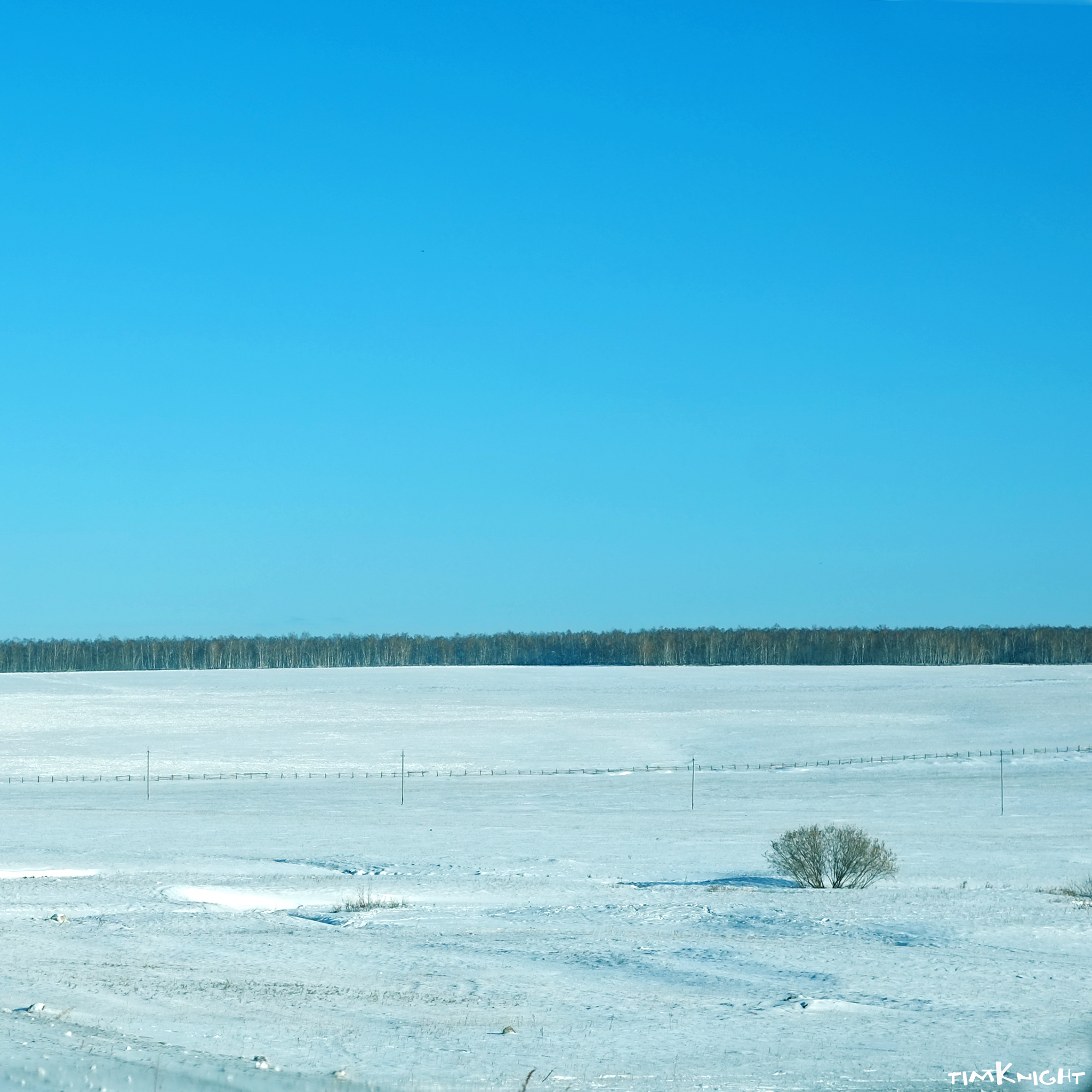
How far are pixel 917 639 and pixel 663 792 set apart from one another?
107148 millimetres

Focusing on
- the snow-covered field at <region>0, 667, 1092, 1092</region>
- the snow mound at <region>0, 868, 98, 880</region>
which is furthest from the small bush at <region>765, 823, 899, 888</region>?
the snow mound at <region>0, 868, 98, 880</region>

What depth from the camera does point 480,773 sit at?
3762 centimetres

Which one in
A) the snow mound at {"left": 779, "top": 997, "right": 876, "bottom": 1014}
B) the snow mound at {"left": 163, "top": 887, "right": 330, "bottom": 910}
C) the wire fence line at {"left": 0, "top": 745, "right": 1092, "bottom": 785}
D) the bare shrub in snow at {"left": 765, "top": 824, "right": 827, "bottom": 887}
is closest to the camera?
the snow mound at {"left": 779, "top": 997, "right": 876, "bottom": 1014}

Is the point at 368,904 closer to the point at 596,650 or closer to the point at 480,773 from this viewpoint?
the point at 480,773

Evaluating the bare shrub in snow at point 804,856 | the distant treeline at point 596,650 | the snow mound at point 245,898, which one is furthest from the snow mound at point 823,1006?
the distant treeline at point 596,650

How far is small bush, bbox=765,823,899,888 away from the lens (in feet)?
54.1

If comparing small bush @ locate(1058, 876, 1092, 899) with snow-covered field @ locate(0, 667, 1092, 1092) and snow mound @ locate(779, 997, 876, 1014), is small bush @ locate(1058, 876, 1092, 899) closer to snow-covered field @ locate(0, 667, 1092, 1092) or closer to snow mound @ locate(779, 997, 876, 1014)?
snow-covered field @ locate(0, 667, 1092, 1092)

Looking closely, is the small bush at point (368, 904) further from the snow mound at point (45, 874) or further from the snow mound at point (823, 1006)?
the snow mound at point (823, 1006)

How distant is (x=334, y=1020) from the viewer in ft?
26.1

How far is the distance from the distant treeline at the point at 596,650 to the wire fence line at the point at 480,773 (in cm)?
7984

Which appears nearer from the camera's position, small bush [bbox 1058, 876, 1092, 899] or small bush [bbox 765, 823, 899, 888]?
small bush [bbox 1058, 876, 1092, 899]

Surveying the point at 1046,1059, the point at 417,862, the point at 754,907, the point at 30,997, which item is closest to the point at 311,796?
the point at 417,862

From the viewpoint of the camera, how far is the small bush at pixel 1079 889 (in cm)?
1433

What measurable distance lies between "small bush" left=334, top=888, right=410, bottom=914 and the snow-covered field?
240mm
